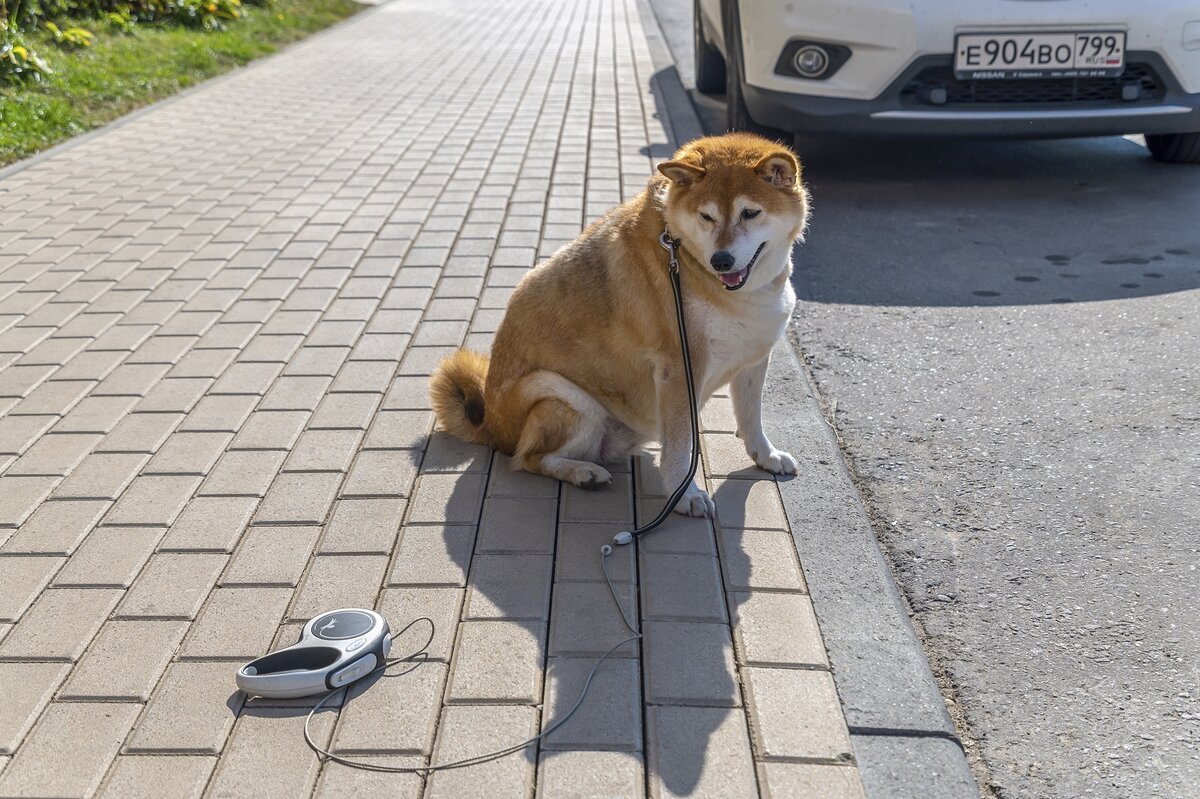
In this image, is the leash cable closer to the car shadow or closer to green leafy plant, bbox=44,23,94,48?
the car shadow

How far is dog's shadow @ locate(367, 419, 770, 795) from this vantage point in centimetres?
258

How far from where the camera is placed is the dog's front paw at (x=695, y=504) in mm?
3615

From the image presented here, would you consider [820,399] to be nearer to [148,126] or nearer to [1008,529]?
[1008,529]

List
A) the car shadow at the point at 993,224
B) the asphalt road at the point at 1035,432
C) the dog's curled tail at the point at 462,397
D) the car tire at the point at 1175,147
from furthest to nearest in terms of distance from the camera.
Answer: the car tire at the point at 1175,147 < the car shadow at the point at 993,224 < the dog's curled tail at the point at 462,397 < the asphalt road at the point at 1035,432

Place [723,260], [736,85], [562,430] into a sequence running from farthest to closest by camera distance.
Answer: [736,85] → [562,430] → [723,260]

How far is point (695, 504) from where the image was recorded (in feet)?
11.9

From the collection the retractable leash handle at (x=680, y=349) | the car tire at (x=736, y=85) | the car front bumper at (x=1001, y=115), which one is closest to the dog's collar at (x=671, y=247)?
the retractable leash handle at (x=680, y=349)

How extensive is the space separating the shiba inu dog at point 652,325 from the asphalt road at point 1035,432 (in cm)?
68

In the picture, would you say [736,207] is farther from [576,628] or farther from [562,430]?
[576,628]

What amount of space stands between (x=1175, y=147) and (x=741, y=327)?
518 centimetres

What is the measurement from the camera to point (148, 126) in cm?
986

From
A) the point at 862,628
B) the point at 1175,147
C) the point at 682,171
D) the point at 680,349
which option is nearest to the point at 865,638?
the point at 862,628

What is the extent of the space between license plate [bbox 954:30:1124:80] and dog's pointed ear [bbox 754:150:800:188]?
3536mm

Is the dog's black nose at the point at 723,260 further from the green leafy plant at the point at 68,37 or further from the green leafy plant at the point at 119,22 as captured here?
the green leafy plant at the point at 119,22
